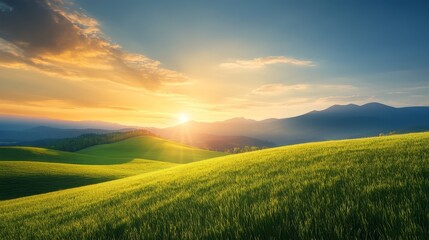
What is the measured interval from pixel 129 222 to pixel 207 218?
207cm

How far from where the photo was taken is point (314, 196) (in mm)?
4793

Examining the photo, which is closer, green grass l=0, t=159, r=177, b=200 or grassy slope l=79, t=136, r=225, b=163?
green grass l=0, t=159, r=177, b=200

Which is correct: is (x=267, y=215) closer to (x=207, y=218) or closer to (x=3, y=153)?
(x=207, y=218)

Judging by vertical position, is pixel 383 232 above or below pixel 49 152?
above

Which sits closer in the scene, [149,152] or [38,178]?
[38,178]

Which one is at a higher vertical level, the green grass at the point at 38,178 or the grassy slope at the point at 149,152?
the green grass at the point at 38,178

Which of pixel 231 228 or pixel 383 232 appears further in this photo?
pixel 231 228

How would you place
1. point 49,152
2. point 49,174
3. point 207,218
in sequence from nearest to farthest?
1. point 207,218
2. point 49,174
3. point 49,152

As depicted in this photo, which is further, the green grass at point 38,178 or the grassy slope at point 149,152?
the grassy slope at point 149,152

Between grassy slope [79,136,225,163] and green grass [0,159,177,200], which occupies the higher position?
green grass [0,159,177,200]

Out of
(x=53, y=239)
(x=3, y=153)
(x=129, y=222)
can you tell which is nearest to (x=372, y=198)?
(x=129, y=222)

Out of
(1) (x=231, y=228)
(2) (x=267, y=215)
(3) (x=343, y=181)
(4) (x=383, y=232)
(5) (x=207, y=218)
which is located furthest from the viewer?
(3) (x=343, y=181)

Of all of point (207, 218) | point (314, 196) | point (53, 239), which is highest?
point (314, 196)

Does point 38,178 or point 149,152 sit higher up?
point 38,178
